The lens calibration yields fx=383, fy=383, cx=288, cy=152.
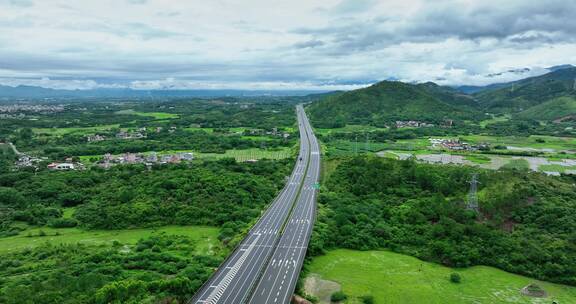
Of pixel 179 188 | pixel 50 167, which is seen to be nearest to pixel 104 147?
pixel 50 167

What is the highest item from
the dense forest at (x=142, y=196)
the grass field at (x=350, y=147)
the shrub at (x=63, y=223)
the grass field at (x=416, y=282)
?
the grass field at (x=350, y=147)

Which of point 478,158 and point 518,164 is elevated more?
point 478,158

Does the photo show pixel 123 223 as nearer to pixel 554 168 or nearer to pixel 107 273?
pixel 107 273

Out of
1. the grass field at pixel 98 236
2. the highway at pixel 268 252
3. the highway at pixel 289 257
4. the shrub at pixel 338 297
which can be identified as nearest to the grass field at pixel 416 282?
the shrub at pixel 338 297

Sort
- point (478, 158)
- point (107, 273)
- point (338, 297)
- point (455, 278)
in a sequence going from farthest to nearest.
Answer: point (478, 158) → point (455, 278) → point (107, 273) → point (338, 297)

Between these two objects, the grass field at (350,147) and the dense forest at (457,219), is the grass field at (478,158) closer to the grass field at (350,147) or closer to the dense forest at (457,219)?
the dense forest at (457,219)

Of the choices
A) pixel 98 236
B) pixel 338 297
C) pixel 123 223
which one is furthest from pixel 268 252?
pixel 98 236

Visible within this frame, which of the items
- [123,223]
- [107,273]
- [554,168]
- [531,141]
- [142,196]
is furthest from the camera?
[531,141]
